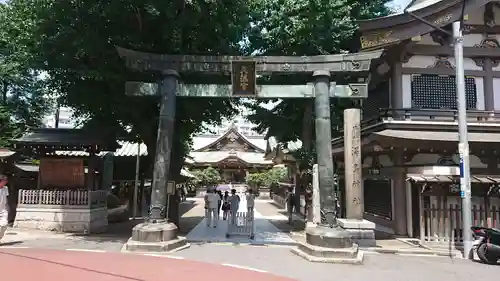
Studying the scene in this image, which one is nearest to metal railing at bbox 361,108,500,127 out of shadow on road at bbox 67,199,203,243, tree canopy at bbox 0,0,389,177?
tree canopy at bbox 0,0,389,177

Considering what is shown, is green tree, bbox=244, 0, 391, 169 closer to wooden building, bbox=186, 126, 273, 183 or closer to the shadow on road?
the shadow on road

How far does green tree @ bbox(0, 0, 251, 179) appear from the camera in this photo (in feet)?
40.7

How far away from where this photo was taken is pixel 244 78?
39.7 feet

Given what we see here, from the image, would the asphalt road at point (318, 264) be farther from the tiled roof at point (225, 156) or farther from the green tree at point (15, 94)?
the tiled roof at point (225, 156)

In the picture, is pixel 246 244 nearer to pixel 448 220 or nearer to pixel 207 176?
pixel 448 220

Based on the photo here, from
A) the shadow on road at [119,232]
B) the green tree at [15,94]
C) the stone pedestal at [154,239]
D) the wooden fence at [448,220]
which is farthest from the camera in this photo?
the green tree at [15,94]

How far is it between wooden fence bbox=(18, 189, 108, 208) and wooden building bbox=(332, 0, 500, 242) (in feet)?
35.5

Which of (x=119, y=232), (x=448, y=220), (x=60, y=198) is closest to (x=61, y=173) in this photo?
(x=60, y=198)

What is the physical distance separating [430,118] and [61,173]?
15.3 metres

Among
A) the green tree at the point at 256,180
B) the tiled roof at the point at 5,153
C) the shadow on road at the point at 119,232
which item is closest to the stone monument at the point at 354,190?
the shadow on road at the point at 119,232

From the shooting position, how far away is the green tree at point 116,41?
488 inches

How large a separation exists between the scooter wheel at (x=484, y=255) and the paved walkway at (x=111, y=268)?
592 centimetres

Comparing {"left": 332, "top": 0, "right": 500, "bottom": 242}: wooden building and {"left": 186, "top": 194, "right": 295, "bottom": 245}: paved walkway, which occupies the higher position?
{"left": 332, "top": 0, "right": 500, "bottom": 242}: wooden building

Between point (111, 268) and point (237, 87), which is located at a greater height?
point (237, 87)
